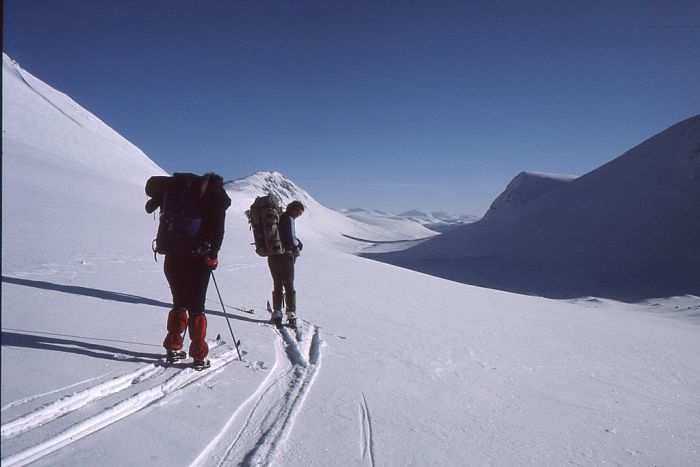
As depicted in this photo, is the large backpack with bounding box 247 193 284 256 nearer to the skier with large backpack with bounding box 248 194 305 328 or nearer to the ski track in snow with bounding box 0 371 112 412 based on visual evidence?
the skier with large backpack with bounding box 248 194 305 328

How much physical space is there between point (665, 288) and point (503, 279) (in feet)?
47.1

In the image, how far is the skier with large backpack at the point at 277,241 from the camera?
20.6 ft

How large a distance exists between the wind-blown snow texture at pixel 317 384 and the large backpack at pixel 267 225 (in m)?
1.10

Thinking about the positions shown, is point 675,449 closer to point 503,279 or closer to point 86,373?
point 86,373

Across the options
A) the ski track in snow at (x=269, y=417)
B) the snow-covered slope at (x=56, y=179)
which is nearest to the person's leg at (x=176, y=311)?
the ski track in snow at (x=269, y=417)

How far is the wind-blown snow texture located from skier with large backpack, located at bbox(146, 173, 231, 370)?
0.92 feet

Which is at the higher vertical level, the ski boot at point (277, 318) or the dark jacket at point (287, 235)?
the dark jacket at point (287, 235)

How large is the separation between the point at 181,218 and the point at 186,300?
815 mm

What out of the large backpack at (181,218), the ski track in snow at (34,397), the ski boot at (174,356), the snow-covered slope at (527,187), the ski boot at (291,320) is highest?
the snow-covered slope at (527,187)

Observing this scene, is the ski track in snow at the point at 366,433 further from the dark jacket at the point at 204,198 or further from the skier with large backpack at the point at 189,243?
the dark jacket at the point at 204,198

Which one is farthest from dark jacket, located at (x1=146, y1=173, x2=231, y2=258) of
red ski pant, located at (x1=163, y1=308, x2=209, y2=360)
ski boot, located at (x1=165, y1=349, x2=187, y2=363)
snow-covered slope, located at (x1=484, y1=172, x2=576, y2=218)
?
snow-covered slope, located at (x1=484, y1=172, x2=576, y2=218)

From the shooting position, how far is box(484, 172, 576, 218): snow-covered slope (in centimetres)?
15175

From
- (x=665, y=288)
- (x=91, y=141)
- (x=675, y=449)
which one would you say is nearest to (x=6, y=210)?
(x=675, y=449)

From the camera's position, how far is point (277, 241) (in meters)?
6.29
